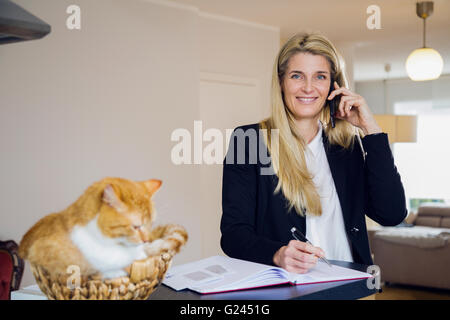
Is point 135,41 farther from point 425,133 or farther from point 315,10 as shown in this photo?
point 425,133

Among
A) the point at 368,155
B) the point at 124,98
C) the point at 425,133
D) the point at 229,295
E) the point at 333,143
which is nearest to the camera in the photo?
the point at 229,295

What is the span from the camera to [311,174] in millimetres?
1566

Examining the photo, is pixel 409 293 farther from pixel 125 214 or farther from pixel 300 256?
pixel 125 214

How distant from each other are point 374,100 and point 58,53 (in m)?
6.53

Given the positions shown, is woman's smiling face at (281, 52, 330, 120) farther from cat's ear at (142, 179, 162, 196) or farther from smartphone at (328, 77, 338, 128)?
cat's ear at (142, 179, 162, 196)

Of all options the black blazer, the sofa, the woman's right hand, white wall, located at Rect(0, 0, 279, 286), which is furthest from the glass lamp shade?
the woman's right hand

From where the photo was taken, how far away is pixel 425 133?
8422mm

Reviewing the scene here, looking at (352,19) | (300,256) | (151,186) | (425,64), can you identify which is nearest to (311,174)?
(300,256)

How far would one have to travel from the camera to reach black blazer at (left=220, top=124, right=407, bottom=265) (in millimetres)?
A: 1449

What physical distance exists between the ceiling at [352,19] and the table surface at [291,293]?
11.1ft

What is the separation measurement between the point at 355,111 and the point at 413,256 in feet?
12.5

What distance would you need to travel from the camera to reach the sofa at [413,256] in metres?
4.75

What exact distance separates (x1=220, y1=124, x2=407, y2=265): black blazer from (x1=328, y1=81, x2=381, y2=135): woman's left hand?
0.20ft
